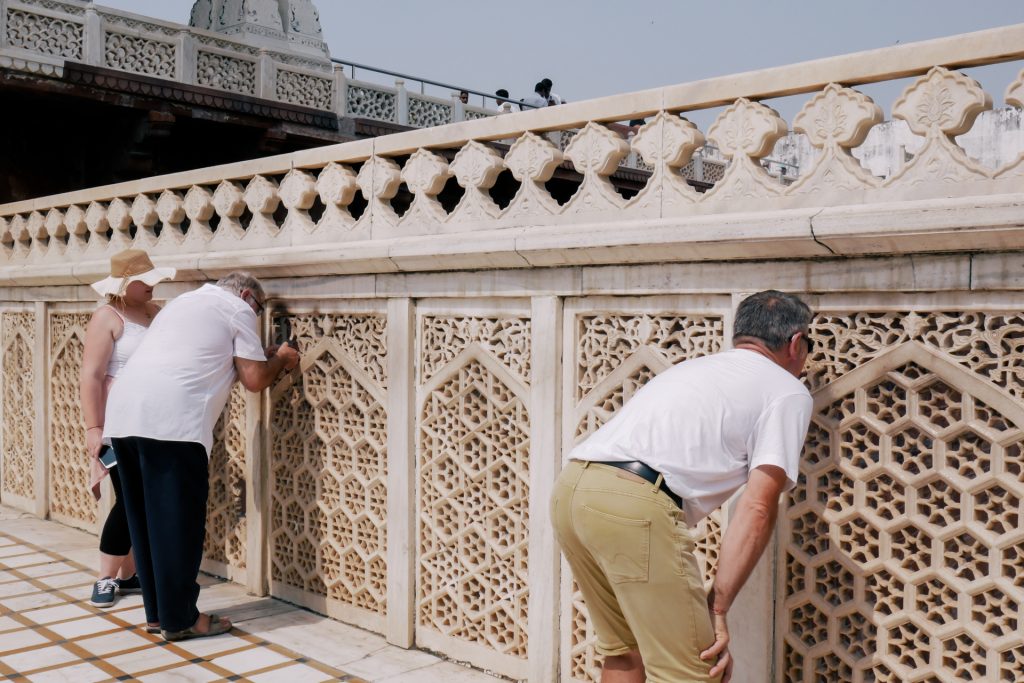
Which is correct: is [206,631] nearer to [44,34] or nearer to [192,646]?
[192,646]

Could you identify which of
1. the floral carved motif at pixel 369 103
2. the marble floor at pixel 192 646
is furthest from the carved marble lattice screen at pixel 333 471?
the floral carved motif at pixel 369 103

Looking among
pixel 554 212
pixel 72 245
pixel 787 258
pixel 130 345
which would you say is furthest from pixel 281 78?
pixel 787 258

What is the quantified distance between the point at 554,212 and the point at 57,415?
15.0ft

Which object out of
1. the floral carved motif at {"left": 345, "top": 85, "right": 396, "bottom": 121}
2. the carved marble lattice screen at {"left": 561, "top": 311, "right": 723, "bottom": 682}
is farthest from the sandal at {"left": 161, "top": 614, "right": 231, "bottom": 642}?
the floral carved motif at {"left": 345, "top": 85, "right": 396, "bottom": 121}

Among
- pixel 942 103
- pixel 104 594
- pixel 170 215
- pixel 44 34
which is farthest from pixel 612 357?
pixel 44 34

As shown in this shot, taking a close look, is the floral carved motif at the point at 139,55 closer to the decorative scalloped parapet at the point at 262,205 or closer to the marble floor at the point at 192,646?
the decorative scalloped parapet at the point at 262,205

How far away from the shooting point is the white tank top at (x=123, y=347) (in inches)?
201

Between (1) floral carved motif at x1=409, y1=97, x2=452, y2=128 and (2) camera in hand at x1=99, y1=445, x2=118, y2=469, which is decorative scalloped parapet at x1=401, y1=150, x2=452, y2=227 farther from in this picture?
(1) floral carved motif at x1=409, y1=97, x2=452, y2=128

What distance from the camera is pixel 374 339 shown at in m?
4.56

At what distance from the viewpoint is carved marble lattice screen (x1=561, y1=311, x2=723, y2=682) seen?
11.0 feet

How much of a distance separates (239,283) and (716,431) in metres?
2.79

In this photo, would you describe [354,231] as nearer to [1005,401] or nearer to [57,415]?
[1005,401]

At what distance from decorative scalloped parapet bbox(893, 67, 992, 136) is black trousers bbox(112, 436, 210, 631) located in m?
3.10

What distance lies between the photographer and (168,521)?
428 cm
